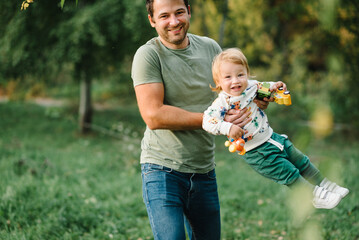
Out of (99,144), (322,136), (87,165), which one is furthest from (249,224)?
(99,144)

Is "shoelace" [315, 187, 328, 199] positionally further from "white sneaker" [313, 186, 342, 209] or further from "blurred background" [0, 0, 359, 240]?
"blurred background" [0, 0, 359, 240]

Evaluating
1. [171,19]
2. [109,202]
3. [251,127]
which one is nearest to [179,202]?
[251,127]

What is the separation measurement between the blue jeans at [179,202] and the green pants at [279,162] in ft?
1.17

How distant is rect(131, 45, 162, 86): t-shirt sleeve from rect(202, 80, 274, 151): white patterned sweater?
35cm

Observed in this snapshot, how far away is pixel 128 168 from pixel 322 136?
6.40 m

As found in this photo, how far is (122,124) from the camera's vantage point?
30.7 ft

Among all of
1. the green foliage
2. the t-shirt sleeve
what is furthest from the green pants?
the green foliage

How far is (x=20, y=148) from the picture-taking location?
8188 millimetres

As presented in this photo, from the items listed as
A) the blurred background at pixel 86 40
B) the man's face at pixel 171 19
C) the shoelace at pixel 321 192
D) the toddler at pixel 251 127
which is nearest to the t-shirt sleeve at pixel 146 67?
the man's face at pixel 171 19

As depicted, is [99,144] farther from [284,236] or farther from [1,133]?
[284,236]

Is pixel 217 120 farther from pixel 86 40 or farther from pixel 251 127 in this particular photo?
pixel 86 40

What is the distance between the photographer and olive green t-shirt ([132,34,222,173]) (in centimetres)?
214

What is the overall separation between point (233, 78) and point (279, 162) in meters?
0.52

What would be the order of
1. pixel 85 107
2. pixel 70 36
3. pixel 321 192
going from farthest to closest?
pixel 85 107 → pixel 70 36 → pixel 321 192
